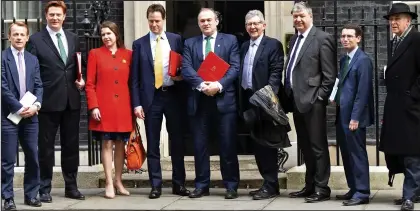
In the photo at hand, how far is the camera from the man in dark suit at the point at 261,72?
10.5m

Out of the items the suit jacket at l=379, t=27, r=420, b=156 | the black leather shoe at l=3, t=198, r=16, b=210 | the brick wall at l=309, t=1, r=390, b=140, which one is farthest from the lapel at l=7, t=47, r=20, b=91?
the brick wall at l=309, t=1, r=390, b=140

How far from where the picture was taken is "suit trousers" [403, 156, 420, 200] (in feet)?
31.8

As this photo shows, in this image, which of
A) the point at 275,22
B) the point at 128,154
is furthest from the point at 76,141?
the point at 275,22

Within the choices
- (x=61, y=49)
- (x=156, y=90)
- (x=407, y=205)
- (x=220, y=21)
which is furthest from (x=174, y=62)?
(x=407, y=205)

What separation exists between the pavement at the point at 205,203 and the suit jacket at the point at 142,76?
1008 millimetres

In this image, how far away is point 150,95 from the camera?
10680mm

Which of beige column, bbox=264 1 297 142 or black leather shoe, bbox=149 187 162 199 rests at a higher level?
beige column, bbox=264 1 297 142

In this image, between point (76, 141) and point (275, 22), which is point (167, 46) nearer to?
point (76, 141)

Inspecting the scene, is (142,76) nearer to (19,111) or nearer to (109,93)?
(109,93)

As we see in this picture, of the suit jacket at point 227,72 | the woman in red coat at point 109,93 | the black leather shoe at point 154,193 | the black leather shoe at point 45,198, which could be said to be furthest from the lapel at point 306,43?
the black leather shoe at point 45,198

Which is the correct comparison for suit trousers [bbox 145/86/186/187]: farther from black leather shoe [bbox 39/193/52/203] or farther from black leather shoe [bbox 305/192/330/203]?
black leather shoe [bbox 305/192/330/203]

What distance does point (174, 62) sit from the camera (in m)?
10.7

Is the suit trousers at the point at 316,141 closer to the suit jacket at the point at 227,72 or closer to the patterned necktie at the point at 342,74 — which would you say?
the patterned necktie at the point at 342,74

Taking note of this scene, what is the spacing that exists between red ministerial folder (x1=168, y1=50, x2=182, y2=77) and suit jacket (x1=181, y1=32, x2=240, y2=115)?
9 centimetres
